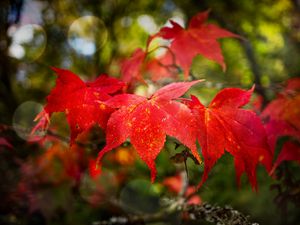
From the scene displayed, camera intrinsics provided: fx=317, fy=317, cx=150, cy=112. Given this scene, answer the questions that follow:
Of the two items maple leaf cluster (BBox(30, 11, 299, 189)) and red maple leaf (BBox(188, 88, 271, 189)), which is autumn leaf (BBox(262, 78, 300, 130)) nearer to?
maple leaf cluster (BBox(30, 11, 299, 189))

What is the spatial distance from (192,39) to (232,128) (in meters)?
0.64

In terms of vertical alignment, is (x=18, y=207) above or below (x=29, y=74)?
below

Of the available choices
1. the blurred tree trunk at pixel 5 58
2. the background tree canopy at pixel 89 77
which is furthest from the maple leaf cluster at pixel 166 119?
the blurred tree trunk at pixel 5 58

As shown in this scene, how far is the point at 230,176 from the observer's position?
2129 mm

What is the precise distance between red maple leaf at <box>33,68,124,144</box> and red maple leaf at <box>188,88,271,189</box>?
267mm

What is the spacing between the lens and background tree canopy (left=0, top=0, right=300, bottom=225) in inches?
69.6

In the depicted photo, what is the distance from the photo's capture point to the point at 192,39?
4.53 ft

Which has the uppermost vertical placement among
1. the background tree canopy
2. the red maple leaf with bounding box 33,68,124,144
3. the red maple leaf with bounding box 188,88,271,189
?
the red maple leaf with bounding box 33,68,124,144

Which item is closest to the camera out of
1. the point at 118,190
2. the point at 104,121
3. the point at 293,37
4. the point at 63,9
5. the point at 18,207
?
the point at 104,121

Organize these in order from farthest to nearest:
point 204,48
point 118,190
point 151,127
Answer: point 118,190 → point 204,48 → point 151,127

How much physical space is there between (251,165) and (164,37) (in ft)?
2.31

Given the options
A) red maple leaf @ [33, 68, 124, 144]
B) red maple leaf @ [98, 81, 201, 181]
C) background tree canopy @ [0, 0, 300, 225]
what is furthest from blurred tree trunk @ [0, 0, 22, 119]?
red maple leaf @ [98, 81, 201, 181]

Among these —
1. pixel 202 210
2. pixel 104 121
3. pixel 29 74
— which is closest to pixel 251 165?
pixel 202 210

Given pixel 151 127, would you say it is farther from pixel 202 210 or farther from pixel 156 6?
pixel 156 6
